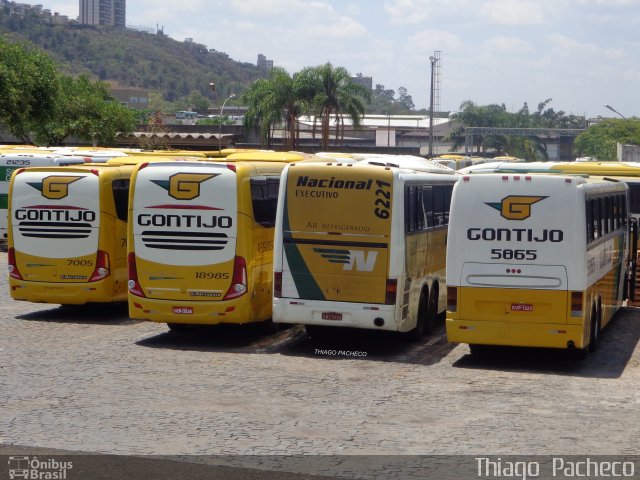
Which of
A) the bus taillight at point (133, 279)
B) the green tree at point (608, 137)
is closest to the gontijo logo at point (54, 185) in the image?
the bus taillight at point (133, 279)

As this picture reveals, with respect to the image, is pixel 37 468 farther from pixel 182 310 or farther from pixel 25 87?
pixel 25 87

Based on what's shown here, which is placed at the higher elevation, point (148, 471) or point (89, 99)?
point (89, 99)

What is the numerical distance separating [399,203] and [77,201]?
20.5ft

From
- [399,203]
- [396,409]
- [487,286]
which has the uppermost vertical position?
[399,203]

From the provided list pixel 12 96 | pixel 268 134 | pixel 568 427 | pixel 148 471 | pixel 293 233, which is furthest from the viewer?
pixel 268 134

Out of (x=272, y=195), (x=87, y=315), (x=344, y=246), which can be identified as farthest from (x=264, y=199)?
(x=87, y=315)

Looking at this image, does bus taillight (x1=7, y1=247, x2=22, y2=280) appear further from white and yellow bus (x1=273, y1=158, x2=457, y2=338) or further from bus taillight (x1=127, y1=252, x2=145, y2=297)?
white and yellow bus (x1=273, y1=158, x2=457, y2=338)

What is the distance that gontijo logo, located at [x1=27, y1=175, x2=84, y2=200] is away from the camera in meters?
18.9

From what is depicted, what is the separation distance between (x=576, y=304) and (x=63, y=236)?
30.1 feet

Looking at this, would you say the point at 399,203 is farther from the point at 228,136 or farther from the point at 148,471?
the point at 228,136

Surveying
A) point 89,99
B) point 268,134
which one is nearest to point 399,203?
point 89,99

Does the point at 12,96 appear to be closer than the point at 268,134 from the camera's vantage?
Yes

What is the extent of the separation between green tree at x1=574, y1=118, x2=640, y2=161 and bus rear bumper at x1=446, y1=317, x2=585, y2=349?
69786 millimetres

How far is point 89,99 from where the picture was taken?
58344 mm
